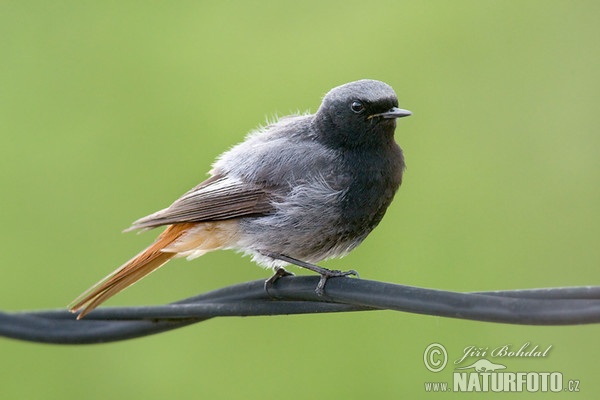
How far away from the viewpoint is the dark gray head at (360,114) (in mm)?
5086

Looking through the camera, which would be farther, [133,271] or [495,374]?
[133,271]

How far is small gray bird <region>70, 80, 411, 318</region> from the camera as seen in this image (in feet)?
16.6

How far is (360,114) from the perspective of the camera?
514 cm

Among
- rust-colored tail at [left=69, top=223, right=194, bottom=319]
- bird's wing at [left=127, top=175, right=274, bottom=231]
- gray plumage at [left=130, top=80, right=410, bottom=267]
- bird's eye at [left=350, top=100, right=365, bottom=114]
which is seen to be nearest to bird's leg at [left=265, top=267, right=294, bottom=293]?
gray plumage at [left=130, top=80, right=410, bottom=267]

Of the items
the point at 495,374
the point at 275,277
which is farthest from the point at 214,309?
the point at 495,374

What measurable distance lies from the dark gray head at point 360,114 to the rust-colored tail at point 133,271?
3.04ft

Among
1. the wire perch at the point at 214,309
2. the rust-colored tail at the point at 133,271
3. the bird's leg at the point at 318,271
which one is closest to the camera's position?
the wire perch at the point at 214,309

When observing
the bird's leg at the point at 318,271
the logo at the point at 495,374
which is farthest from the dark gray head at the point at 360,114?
the logo at the point at 495,374

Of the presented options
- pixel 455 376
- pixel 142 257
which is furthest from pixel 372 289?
pixel 142 257

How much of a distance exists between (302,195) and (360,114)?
525mm

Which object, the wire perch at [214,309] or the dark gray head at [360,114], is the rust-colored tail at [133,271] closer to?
the wire perch at [214,309]

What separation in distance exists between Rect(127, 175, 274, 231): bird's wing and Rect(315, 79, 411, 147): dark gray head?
47 cm

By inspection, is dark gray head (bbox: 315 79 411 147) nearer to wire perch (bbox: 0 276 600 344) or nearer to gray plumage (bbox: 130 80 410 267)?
gray plumage (bbox: 130 80 410 267)

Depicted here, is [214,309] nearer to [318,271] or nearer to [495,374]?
[318,271]
